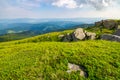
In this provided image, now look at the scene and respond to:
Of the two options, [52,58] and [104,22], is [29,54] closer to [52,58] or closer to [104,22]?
[52,58]

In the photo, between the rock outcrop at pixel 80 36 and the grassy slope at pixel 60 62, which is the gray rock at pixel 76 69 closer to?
the grassy slope at pixel 60 62

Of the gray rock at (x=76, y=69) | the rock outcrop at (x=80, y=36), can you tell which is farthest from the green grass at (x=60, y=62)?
the rock outcrop at (x=80, y=36)

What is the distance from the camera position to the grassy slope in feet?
72.0

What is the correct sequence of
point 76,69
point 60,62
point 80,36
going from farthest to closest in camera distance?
point 80,36
point 60,62
point 76,69

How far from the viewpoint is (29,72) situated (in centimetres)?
2241

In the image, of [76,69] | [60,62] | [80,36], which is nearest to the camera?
[76,69]

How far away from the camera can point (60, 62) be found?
24047 millimetres

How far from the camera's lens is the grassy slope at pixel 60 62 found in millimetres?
21938

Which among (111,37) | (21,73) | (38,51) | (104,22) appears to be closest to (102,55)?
(38,51)

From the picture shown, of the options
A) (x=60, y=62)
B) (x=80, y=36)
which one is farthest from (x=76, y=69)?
(x=80, y=36)

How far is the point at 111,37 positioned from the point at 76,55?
2052 cm

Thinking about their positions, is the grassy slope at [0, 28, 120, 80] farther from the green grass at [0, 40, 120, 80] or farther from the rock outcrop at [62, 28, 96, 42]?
the rock outcrop at [62, 28, 96, 42]

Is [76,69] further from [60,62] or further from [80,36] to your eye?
[80,36]

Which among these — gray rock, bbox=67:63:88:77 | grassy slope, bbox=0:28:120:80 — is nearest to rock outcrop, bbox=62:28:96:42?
grassy slope, bbox=0:28:120:80
